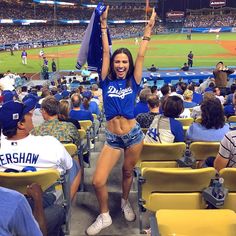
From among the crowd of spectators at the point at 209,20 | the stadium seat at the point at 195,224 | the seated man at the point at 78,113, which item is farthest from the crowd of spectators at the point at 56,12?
the stadium seat at the point at 195,224

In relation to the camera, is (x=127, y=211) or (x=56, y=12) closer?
(x=127, y=211)

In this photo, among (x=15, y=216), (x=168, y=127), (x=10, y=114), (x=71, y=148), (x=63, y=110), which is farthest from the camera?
(x=63, y=110)

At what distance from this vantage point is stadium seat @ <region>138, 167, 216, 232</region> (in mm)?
3117

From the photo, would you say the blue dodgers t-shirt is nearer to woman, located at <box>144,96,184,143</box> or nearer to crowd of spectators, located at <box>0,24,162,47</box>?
woman, located at <box>144,96,184,143</box>

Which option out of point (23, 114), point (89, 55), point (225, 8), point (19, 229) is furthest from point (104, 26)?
point (225, 8)

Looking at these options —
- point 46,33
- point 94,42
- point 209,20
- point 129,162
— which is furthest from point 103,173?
point 209,20

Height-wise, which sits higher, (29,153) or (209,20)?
(209,20)

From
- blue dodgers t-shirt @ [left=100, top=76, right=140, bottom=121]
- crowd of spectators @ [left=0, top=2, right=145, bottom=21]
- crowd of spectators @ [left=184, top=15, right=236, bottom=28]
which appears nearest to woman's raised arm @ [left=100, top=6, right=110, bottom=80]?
blue dodgers t-shirt @ [left=100, top=76, right=140, bottom=121]

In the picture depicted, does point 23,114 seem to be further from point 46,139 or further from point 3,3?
point 3,3

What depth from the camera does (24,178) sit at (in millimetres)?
2803

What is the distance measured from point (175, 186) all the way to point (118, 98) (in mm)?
1143

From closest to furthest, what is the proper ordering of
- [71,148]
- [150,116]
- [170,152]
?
[71,148]
[170,152]
[150,116]

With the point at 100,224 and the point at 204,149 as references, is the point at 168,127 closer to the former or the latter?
Result: the point at 204,149

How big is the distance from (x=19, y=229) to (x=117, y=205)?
241cm
